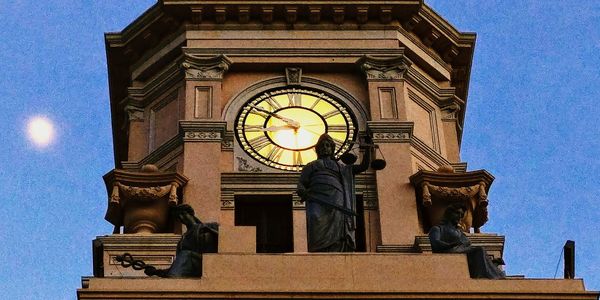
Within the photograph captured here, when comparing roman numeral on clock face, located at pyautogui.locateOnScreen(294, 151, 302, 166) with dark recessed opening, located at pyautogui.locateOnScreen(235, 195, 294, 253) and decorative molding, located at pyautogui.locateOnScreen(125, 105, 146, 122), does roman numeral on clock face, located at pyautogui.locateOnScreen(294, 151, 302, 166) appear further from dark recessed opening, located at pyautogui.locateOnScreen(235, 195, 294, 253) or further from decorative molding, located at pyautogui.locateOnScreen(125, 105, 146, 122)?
decorative molding, located at pyautogui.locateOnScreen(125, 105, 146, 122)

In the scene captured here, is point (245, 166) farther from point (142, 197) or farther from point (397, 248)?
point (397, 248)

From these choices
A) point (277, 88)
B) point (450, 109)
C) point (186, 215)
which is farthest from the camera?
point (450, 109)

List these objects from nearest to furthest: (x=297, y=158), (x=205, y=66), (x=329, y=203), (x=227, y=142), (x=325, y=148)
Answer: (x=329, y=203), (x=325, y=148), (x=297, y=158), (x=227, y=142), (x=205, y=66)

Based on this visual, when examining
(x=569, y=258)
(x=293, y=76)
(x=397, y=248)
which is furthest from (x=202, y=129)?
(x=569, y=258)

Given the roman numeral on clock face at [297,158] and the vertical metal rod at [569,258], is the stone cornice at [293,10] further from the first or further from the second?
the vertical metal rod at [569,258]

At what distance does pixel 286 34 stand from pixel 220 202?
19.1ft

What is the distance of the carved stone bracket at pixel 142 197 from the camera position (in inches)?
1475

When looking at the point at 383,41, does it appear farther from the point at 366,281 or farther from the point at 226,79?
the point at 366,281

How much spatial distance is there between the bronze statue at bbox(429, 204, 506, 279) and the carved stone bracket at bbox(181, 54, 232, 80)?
11607 millimetres

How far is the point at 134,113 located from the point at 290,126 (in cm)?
381

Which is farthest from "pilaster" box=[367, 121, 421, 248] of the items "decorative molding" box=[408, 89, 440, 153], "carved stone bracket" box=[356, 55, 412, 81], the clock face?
"carved stone bracket" box=[356, 55, 412, 81]

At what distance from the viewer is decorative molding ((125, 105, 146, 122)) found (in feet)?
137

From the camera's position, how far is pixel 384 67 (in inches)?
1626

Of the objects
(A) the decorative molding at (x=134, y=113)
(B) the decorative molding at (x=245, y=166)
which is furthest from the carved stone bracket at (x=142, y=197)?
(A) the decorative molding at (x=134, y=113)
